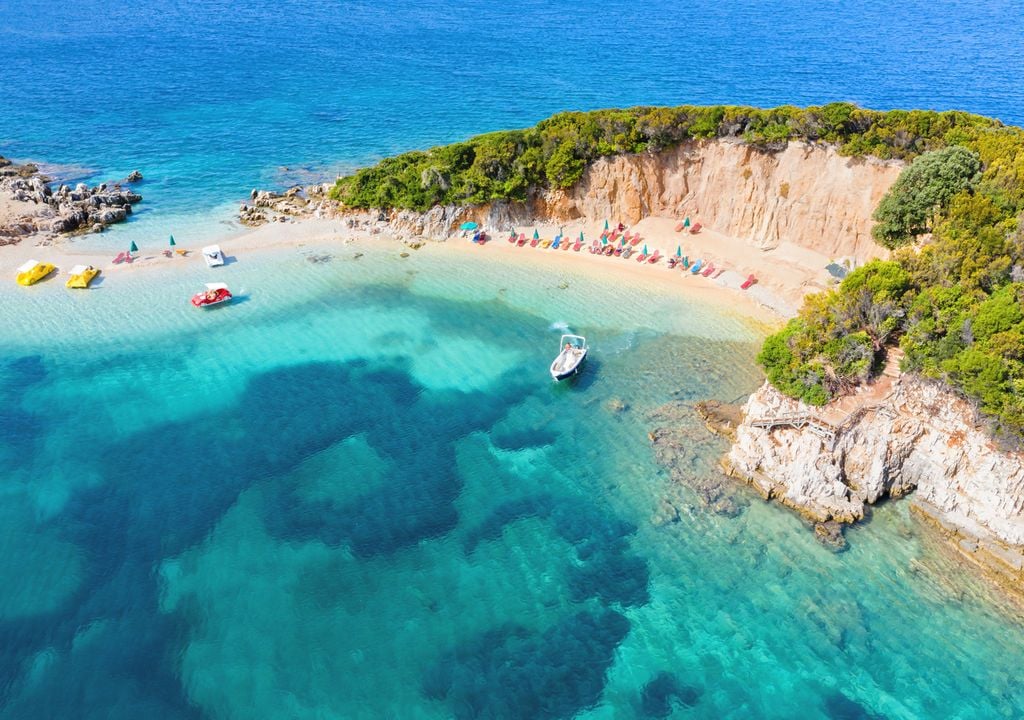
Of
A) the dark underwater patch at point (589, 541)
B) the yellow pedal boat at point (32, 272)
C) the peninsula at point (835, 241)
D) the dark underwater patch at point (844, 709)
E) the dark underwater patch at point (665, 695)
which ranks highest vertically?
the peninsula at point (835, 241)

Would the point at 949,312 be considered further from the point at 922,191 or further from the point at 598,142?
the point at 598,142

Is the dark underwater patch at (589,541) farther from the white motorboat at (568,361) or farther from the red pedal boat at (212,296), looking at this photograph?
the red pedal boat at (212,296)

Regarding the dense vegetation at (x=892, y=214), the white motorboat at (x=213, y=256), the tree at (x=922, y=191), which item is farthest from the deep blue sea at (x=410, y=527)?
the tree at (x=922, y=191)

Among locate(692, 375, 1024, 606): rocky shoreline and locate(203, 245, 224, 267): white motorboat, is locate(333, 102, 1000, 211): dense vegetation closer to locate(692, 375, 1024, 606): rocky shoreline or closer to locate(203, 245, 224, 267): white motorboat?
locate(203, 245, 224, 267): white motorboat

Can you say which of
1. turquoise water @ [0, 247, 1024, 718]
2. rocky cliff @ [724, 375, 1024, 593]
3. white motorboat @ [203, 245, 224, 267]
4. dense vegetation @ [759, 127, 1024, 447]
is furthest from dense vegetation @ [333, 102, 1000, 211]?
rocky cliff @ [724, 375, 1024, 593]

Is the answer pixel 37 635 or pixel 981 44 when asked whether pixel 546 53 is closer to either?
pixel 981 44

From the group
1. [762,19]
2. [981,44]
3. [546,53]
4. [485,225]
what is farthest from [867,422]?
[762,19]
